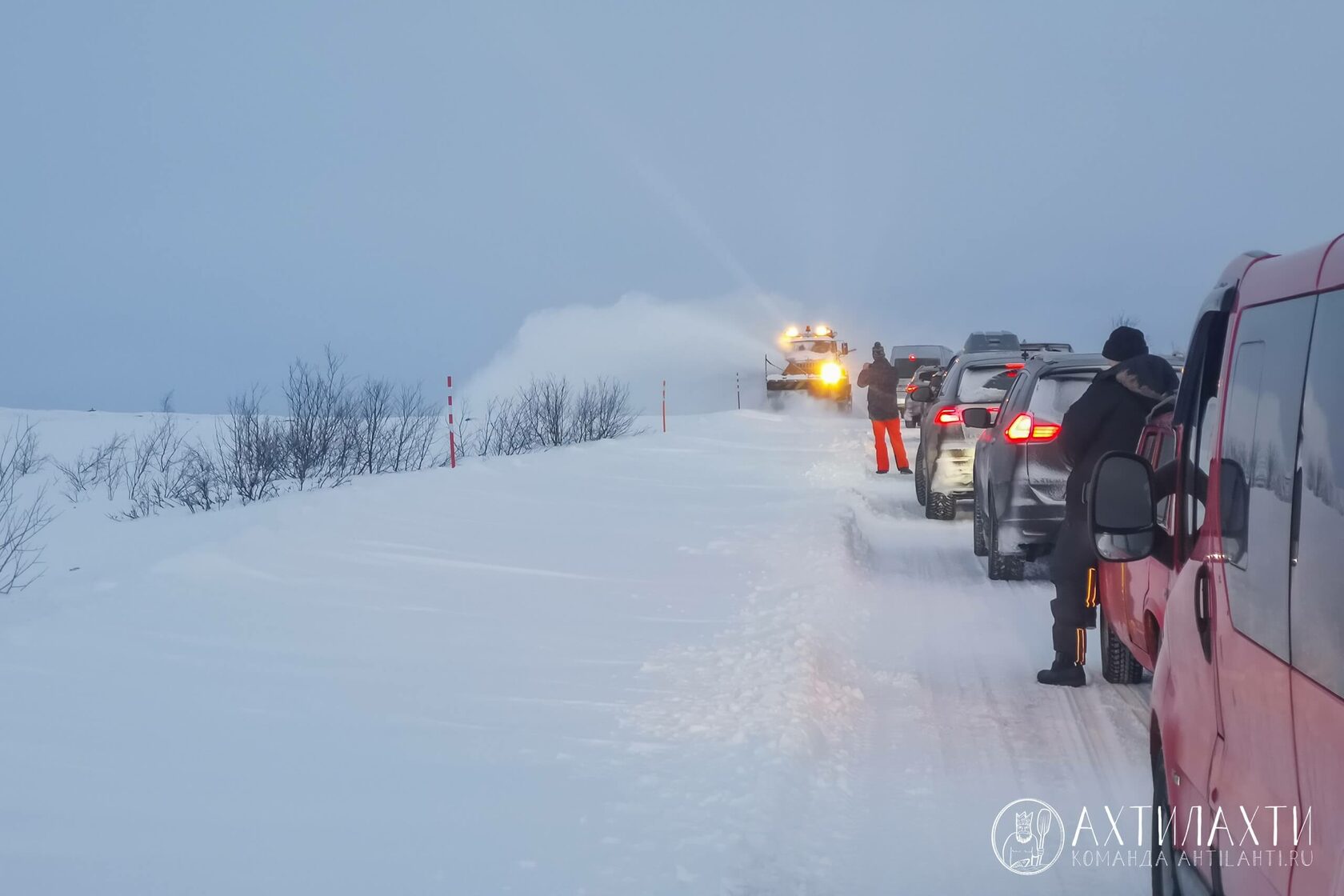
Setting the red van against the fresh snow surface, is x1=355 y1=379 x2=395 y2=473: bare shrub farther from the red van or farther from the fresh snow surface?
the red van

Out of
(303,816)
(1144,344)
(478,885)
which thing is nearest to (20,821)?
(303,816)

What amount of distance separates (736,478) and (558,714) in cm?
1294

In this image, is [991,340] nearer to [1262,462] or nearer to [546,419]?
[546,419]

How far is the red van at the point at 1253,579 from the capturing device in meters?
1.80

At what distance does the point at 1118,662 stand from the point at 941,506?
665 cm

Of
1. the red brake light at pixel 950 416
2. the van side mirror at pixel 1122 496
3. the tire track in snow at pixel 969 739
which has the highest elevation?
the red brake light at pixel 950 416

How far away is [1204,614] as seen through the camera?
2611mm

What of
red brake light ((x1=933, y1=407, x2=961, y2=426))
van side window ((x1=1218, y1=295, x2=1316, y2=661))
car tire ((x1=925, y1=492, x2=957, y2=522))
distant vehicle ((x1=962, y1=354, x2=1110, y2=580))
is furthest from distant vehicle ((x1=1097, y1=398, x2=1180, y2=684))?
car tire ((x1=925, y1=492, x2=957, y2=522))

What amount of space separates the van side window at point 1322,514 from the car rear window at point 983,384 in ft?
33.7

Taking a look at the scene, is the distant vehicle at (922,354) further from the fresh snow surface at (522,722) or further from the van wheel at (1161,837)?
the van wheel at (1161,837)

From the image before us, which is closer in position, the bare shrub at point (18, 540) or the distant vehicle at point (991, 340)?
the bare shrub at point (18, 540)

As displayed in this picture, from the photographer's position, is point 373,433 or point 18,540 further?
point 373,433

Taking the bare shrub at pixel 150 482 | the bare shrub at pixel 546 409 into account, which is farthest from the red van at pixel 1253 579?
the bare shrub at pixel 546 409

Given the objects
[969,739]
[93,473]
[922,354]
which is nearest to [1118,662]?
[969,739]
